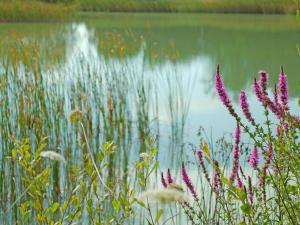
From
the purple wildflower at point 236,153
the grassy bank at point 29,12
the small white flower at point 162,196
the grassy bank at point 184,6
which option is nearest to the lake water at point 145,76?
the grassy bank at point 29,12

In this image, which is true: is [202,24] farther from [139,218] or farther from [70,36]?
[139,218]

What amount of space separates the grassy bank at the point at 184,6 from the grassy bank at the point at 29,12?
5.08 metres

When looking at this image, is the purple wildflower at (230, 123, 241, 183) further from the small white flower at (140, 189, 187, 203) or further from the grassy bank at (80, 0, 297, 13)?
the grassy bank at (80, 0, 297, 13)

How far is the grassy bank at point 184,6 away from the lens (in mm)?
20031

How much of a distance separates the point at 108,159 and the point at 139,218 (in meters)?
0.88

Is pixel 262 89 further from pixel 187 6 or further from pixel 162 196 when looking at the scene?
pixel 187 6

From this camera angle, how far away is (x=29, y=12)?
13.9 metres

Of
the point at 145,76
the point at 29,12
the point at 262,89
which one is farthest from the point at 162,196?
the point at 29,12

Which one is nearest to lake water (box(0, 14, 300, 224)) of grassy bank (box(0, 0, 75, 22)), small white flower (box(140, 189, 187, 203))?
grassy bank (box(0, 0, 75, 22))

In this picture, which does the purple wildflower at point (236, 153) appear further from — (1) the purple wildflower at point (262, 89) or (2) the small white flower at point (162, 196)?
(2) the small white flower at point (162, 196)

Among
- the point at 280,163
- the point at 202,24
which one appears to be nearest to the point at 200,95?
the point at 280,163

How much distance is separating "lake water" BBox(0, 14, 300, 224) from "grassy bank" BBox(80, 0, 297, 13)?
3.25ft

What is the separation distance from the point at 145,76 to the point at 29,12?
7293 millimetres

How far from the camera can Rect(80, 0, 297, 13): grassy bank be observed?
65.7 feet
